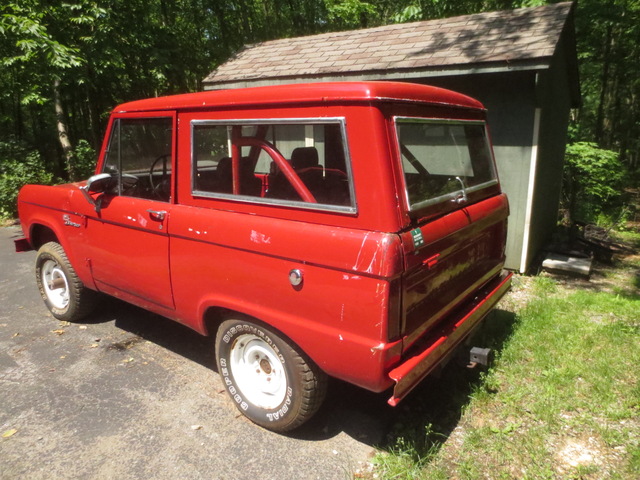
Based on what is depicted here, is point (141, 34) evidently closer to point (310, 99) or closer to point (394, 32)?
point (394, 32)

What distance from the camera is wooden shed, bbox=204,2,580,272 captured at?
561 centimetres

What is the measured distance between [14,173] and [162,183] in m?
8.85

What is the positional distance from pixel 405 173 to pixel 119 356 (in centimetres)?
301

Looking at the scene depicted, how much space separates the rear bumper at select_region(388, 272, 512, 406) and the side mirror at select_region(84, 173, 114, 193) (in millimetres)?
2572

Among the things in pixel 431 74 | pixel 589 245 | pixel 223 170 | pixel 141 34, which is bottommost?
pixel 589 245

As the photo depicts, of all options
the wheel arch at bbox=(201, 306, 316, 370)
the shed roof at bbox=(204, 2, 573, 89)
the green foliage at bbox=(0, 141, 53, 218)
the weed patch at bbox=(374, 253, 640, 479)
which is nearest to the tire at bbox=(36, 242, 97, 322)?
the wheel arch at bbox=(201, 306, 316, 370)

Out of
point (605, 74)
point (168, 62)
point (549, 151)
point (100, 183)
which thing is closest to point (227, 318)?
point (100, 183)

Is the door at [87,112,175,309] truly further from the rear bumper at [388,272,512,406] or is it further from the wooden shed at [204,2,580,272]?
the wooden shed at [204,2,580,272]

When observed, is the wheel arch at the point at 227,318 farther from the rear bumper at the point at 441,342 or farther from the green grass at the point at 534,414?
the green grass at the point at 534,414

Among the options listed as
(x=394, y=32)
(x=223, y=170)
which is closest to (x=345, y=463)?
(x=223, y=170)

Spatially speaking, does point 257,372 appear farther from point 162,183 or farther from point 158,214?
point 162,183

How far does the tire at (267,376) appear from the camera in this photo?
2.52 metres

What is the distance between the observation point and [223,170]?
2.77 meters

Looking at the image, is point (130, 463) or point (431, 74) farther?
point (431, 74)
